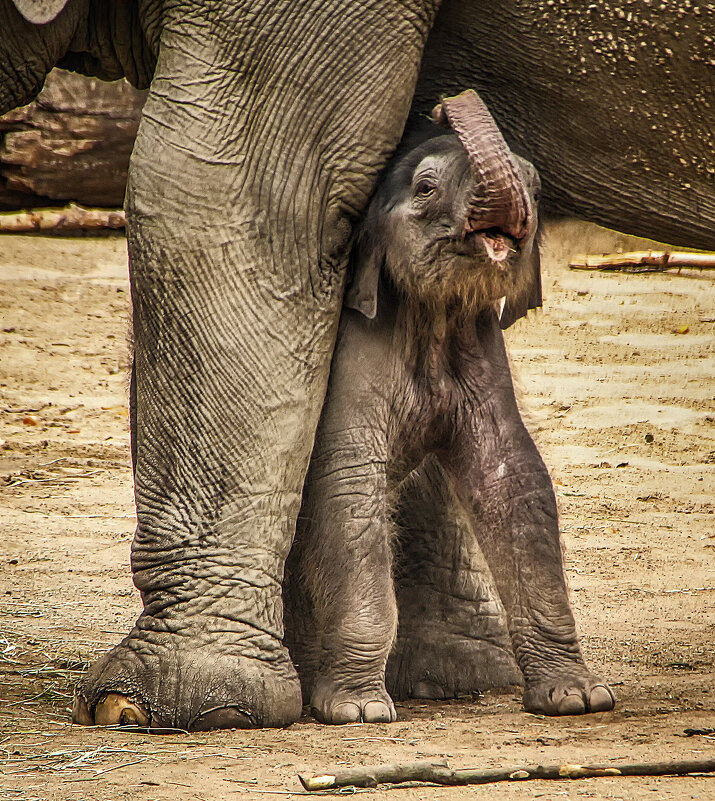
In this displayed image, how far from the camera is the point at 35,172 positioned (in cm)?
1204

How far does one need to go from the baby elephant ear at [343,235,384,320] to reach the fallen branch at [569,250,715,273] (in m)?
8.73

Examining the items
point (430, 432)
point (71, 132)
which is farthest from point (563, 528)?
point (71, 132)

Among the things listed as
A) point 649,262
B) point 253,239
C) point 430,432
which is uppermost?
point 649,262

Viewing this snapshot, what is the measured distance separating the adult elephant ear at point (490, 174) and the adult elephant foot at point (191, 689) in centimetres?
121

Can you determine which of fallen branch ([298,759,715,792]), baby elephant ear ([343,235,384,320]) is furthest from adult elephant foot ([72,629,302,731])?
baby elephant ear ([343,235,384,320])

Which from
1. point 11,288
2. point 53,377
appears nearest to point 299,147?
point 53,377

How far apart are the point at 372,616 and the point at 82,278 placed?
8.08m

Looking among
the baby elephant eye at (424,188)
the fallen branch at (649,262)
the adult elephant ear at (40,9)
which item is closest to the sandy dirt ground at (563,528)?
the fallen branch at (649,262)

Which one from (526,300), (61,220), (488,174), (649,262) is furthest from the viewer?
(649,262)

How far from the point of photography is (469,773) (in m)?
3.39

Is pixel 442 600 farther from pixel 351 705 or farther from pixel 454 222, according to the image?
pixel 454 222

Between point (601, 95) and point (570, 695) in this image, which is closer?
point (570, 695)

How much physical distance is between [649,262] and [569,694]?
355 inches

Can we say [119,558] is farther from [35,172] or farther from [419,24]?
[35,172]
